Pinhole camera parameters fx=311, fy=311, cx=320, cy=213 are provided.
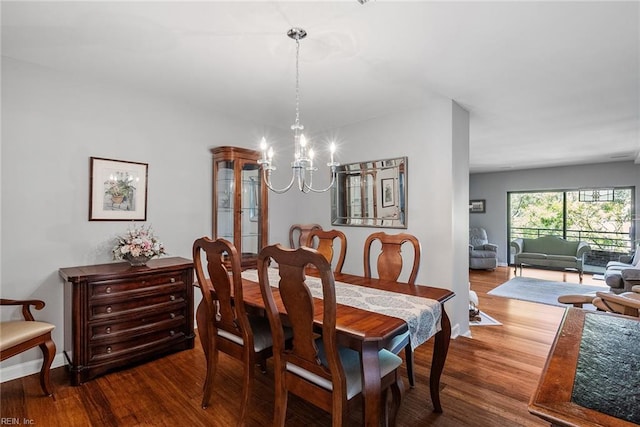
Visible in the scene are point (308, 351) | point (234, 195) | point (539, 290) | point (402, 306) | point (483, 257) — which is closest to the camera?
point (308, 351)

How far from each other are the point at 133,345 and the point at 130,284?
52 centimetres

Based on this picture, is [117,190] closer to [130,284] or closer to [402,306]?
[130,284]

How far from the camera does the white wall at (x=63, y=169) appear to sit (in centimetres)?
242

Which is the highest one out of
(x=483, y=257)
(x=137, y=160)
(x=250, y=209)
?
(x=137, y=160)

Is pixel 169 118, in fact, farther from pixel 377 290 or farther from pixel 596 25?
pixel 596 25

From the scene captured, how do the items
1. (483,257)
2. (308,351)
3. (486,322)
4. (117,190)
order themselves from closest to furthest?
(308,351)
(117,190)
(486,322)
(483,257)

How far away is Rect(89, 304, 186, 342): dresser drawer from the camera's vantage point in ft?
8.03

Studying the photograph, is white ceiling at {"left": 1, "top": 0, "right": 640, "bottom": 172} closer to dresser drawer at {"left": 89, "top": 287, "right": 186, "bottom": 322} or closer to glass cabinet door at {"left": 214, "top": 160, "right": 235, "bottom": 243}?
glass cabinet door at {"left": 214, "top": 160, "right": 235, "bottom": 243}

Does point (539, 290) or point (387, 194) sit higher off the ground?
point (387, 194)

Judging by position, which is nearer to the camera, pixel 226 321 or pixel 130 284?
pixel 226 321

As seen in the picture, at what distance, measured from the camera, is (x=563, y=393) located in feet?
2.82

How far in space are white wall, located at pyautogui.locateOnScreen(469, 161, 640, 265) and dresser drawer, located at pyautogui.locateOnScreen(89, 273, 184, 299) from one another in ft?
25.8

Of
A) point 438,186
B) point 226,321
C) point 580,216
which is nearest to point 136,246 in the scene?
point 226,321

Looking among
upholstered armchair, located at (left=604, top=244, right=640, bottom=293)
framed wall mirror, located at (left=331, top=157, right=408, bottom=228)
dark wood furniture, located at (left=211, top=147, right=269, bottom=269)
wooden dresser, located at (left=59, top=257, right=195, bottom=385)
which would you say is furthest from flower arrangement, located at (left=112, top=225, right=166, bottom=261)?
upholstered armchair, located at (left=604, top=244, right=640, bottom=293)
